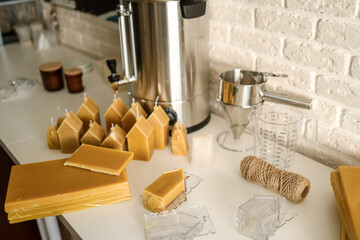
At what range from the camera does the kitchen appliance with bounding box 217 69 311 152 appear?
0.90m

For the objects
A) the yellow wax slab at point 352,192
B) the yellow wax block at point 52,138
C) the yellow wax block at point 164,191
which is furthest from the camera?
the yellow wax block at point 52,138

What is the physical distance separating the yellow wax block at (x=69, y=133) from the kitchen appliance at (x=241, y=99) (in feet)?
1.20

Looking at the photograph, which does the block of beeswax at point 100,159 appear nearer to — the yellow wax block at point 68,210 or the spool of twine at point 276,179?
the yellow wax block at point 68,210

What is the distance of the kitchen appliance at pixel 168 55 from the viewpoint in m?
0.91

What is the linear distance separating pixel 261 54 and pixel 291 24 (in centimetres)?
12

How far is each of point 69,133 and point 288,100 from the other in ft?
1.77

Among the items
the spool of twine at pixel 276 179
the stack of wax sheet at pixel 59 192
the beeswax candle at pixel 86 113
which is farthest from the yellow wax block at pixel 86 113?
the spool of twine at pixel 276 179

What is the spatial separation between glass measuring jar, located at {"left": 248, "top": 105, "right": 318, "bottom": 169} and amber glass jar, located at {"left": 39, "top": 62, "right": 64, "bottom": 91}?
71 cm

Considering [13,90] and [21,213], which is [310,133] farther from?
[13,90]

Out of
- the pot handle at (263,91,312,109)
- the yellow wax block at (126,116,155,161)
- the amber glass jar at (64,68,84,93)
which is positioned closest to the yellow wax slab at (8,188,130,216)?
the yellow wax block at (126,116,155,161)

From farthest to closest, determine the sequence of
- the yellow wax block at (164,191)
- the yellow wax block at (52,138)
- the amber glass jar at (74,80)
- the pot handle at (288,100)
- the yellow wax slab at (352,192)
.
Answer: the amber glass jar at (74,80)
the yellow wax block at (52,138)
the pot handle at (288,100)
the yellow wax block at (164,191)
the yellow wax slab at (352,192)

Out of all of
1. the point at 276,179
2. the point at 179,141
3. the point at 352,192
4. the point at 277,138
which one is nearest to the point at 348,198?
the point at 352,192

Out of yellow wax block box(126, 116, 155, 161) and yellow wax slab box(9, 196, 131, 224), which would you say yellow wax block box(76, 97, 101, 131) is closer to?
yellow wax block box(126, 116, 155, 161)

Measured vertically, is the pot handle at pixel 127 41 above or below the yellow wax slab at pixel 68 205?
above
